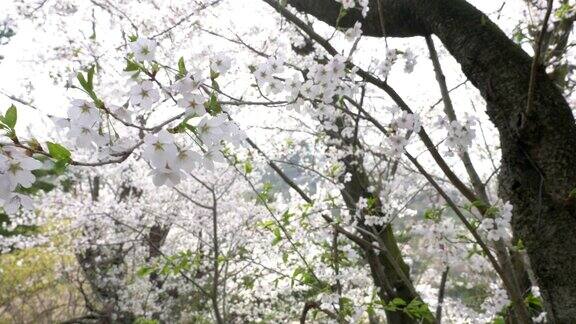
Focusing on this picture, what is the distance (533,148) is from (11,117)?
1381 mm

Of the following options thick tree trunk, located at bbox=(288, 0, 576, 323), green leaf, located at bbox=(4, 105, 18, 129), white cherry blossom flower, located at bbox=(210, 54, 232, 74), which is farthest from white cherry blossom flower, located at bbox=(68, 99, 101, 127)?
thick tree trunk, located at bbox=(288, 0, 576, 323)

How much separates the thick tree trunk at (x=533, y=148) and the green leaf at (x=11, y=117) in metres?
1.34

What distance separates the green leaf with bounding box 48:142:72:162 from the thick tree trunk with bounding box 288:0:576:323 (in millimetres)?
1256

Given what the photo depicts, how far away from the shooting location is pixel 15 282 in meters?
9.81

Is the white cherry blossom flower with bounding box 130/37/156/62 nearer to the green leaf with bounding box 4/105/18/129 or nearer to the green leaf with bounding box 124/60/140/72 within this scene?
the green leaf with bounding box 124/60/140/72

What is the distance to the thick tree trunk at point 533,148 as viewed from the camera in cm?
129

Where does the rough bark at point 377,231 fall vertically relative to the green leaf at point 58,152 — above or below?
above

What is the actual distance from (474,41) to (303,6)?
932 mm

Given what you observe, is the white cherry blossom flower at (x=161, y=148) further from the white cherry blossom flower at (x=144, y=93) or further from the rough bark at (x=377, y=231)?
the rough bark at (x=377, y=231)

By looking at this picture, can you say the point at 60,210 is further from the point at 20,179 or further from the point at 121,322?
the point at 20,179

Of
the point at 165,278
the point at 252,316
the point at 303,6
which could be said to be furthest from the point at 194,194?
the point at 303,6

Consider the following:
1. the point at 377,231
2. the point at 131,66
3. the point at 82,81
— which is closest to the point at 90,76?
the point at 82,81

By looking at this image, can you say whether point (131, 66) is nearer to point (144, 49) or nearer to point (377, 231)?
point (144, 49)

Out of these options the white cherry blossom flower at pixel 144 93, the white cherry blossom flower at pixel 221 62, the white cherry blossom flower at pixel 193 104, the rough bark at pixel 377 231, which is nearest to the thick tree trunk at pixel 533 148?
the white cherry blossom flower at pixel 221 62
